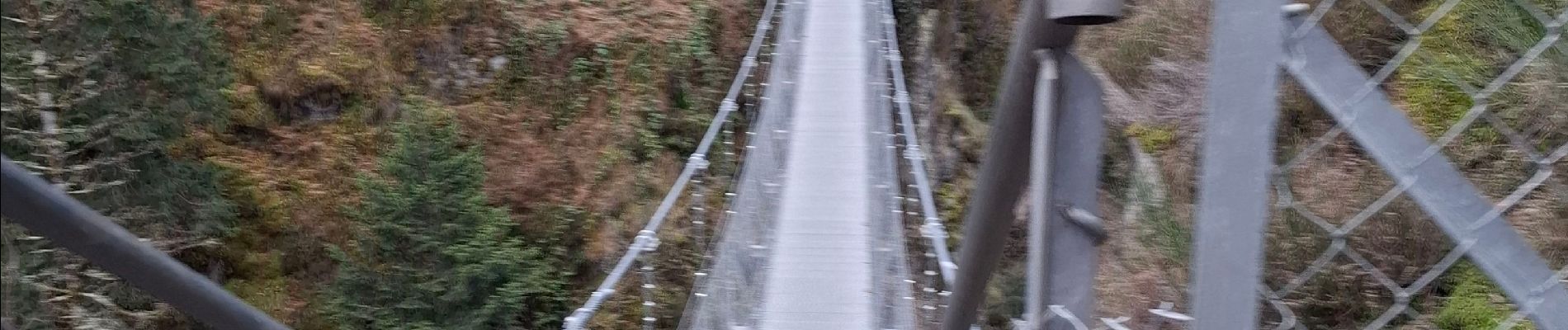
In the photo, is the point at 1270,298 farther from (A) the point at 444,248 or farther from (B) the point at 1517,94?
(A) the point at 444,248

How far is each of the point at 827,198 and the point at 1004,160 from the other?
87.3 inches

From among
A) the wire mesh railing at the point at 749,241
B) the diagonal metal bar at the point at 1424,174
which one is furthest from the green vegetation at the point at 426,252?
the diagonal metal bar at the point at 1424,174

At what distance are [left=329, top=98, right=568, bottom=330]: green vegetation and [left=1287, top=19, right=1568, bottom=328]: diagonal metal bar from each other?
3267 millimetres

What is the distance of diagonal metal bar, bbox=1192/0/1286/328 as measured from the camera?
0.30 metres

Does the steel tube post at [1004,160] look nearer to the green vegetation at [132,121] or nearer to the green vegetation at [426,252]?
the green vegetation at [132,121]

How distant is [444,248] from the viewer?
3.29 meters

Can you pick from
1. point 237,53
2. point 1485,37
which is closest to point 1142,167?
point 1485,37

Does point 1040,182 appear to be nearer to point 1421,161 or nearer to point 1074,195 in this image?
point 1074,195

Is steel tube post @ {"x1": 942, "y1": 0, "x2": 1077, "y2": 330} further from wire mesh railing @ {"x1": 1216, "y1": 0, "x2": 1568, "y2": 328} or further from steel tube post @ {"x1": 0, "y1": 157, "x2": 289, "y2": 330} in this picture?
steel tube post @ {"x1": 0, "y1": 157, "x2": 289, "y2": 330}

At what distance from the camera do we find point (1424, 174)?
11.8 inches

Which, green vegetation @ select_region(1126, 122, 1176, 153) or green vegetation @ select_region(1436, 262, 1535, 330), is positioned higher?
green vegetation @ select_region(1436, 262, 1535, 330)

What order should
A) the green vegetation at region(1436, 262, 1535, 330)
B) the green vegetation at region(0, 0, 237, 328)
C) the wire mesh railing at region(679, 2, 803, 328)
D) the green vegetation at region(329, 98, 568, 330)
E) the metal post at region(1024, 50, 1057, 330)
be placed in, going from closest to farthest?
the metal post at region(1024, 50, 1057, 330) → the green vegetation at region(1436, 262, 1535, 330) → the wire mesh railing at region(679, 2, 803, 328) → the green vegetation at region(0, 0, 237, 328) → the green vegetation at region(329, 98, 568, 330)

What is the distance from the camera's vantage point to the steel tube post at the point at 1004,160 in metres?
0.36

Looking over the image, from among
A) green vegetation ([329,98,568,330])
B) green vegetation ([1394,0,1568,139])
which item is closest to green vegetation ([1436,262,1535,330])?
green vegetation ([1394,0,1568,139])
